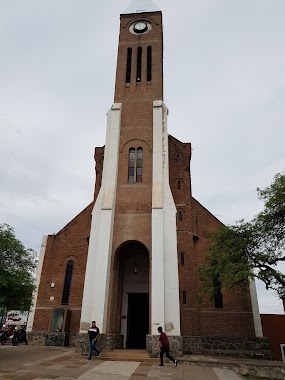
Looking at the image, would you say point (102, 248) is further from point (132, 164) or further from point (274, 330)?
point (274, 330)

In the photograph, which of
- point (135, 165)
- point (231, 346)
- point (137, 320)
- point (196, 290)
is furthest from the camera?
point (135, 165)

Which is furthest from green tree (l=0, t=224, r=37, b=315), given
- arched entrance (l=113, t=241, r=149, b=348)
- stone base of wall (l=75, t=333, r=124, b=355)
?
arched entrance (l=113, t=241, r=149, b=348)

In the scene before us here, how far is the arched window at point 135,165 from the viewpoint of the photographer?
1972 cm

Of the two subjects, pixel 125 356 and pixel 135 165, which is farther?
pixel 135 165

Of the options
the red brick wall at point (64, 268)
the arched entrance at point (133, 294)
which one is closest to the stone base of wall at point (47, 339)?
the red brick wall at point (64, 268)

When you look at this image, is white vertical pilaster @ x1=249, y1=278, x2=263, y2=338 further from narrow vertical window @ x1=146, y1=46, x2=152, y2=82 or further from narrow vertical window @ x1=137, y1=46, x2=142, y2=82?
narrow vertical window @ x1=137, y1=46, x2=142, y2=82

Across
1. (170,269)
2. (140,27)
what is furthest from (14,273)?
(140,27)

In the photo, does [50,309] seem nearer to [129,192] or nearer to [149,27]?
[129,192]

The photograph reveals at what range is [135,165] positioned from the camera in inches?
792

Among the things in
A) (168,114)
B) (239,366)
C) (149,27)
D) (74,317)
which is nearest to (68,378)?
(239,366)

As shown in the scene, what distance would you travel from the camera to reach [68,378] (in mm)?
8453

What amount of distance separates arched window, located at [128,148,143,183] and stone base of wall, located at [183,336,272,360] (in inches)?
412

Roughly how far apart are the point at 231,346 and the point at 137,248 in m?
8.64

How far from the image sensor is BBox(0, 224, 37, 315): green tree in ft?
36.9
